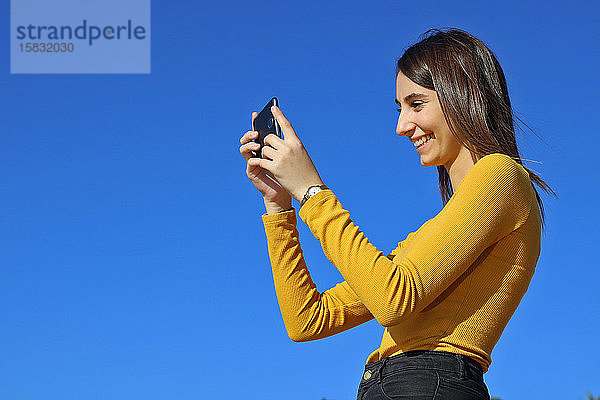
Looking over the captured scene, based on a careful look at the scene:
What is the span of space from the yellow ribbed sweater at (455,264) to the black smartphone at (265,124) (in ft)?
1.30

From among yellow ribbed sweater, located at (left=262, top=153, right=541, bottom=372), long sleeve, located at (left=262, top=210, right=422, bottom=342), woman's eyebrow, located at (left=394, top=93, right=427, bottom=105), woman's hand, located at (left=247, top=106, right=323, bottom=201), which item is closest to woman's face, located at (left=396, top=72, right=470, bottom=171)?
woman's eyebrow, located at (left=394, top=93, right=427, bottom=105)

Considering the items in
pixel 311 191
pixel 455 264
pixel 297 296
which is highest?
pixel 311 191

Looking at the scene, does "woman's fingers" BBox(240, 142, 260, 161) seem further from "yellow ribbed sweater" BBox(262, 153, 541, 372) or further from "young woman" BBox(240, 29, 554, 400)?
"yellow ribbed sweater" BBox(262, 153, 541, 372)

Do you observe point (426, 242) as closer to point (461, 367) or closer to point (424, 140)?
point (461, 367)

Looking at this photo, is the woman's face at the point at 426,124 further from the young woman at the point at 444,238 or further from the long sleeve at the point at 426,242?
the long sleeve at the point at 426,242

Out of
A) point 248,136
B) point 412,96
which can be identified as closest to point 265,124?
point 248,136

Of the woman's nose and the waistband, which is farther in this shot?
the woman's nose

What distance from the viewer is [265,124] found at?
3223mm

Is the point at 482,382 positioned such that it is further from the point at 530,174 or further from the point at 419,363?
the point at 530,174

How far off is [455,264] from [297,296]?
2.66 feet

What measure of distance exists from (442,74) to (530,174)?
0.51 m

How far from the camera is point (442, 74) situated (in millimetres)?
3096

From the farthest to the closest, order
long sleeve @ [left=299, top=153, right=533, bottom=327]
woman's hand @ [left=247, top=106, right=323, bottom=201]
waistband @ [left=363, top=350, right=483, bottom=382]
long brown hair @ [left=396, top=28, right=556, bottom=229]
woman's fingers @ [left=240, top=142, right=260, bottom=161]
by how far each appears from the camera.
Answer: woman's fingers @ [left=240, top=142, right=260, bottom=161]
long brown hair @ [left=396, top=28, right=556, bottom=229]
woman's hand @ [left=247, top=106, right=323, bottom=201]
waistband @ [left=363, top=350, right=483, bottom=382]
long sleeve @ [left=299, top=153, right=533, bottom=327]

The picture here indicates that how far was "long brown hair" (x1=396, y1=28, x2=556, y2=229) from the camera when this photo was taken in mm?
3064
